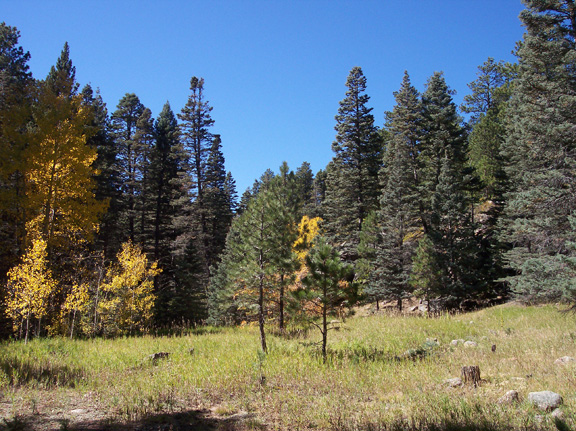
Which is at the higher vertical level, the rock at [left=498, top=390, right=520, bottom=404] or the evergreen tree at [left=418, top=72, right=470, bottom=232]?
the evergreen tree at [left=418, top=72, right=470, bottom=232]

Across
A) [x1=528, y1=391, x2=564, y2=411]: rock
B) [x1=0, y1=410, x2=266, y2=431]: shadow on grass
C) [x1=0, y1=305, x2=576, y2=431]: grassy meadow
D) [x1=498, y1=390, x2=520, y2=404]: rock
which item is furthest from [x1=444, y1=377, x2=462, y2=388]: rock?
[x1=0, y1=410, x2=266, y2=431]: shadow on grass

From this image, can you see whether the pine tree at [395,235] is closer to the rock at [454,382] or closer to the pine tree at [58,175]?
the rock at [454,382]

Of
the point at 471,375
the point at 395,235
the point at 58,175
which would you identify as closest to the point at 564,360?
the point at 471,375

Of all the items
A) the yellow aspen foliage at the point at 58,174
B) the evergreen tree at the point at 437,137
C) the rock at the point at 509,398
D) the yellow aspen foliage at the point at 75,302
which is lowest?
the rock at the point at 509,398

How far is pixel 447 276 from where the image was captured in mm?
21531

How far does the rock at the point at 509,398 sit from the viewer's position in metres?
5.19

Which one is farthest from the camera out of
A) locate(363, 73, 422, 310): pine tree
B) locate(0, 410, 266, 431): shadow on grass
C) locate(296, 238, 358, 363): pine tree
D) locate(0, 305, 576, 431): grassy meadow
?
locate(363, 73, 422, 310): pine tree

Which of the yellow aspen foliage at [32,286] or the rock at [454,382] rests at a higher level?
the yellow aspen foliage at [32,286]

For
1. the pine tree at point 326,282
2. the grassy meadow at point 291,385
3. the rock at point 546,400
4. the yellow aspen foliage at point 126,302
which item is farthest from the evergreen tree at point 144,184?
the rock at point 546,400

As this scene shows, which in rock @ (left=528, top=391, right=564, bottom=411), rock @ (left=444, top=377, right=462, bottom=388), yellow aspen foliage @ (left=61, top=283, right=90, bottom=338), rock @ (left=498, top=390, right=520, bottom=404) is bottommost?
rock @ (left=444, top=377, right=462, bottom=388)

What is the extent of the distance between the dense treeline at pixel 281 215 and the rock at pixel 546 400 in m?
4.38

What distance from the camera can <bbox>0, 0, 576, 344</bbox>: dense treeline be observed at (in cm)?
1186

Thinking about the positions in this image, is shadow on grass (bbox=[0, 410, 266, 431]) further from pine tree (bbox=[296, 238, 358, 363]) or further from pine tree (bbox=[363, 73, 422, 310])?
pine tree (bbox=[363, 73, 422, 310])

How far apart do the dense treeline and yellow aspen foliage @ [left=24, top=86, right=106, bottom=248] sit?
6 cm
